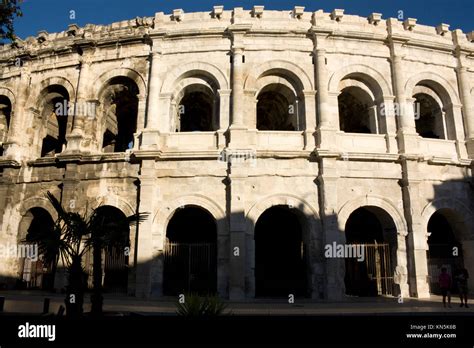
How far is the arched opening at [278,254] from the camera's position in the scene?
546 inches

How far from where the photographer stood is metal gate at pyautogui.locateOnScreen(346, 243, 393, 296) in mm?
13102

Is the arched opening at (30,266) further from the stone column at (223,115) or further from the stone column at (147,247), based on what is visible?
the stone column at (223,115)

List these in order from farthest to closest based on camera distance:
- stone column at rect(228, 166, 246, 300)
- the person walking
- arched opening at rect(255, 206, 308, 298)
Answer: arched opening at rect(255, 206, 308, 298), stone column at rect(228, 166, 246, 300), the person walking

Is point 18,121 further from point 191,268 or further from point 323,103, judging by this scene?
point 323,103

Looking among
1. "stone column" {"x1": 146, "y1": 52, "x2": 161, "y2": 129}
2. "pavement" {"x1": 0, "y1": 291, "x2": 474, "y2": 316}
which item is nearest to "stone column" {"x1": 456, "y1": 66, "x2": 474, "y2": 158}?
"pavement" {"x1": 0, "y1": 291, "x2": 474, "y2": 316}

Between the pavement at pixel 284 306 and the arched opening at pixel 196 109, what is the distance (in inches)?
267

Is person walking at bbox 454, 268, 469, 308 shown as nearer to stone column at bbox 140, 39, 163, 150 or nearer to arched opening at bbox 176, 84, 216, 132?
arched opening at bbox 176, 84, 216, 132

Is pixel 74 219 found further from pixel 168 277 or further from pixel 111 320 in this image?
pixel 168 277

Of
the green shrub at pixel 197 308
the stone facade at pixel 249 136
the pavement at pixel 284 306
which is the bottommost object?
the pavement at pixel 284 306

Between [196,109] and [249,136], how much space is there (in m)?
5.01

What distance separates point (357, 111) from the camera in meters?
16.2

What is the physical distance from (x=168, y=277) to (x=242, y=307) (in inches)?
153

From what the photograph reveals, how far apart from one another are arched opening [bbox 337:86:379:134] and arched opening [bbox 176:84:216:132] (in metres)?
5.50

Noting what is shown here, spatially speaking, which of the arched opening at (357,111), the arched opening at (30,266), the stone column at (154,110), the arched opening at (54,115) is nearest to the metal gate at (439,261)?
the arched opening at (357,111)
